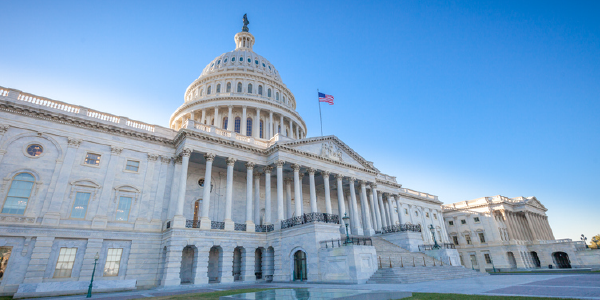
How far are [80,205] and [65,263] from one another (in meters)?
4.41

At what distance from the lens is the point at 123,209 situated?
2584cm

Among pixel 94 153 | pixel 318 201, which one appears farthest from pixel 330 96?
pixel 94 153

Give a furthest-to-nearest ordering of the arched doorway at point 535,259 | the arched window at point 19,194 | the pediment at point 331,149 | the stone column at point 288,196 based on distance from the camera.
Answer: the arched doorway at point 535,259 → the pediment at point 331,149 → the stone column at point 288,196 → the arched window at point 19,194

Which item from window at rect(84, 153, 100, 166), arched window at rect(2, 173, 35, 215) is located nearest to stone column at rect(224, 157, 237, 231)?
window at rect(84, 153, 100, 166)

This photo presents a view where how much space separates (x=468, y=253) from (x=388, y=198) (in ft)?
95.4

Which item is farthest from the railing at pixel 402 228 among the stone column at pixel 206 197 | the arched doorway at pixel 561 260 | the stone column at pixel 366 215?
the arched doorway at pixel 561 260

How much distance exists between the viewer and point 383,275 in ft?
70.6

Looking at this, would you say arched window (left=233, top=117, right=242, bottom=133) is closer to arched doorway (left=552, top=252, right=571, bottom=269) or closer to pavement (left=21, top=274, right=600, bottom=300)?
pavement (left=21, top=274, right=600, bottom=300)

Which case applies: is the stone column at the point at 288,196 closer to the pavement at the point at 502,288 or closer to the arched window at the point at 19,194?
the pavement at the point at 502,288

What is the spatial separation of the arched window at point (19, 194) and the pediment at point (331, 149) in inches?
841

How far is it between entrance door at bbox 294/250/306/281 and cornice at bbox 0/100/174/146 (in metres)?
16.6

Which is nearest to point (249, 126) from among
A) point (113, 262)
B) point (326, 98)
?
point (326, 98)

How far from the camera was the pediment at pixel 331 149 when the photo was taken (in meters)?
34.4

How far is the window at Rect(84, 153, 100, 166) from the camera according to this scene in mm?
25734
